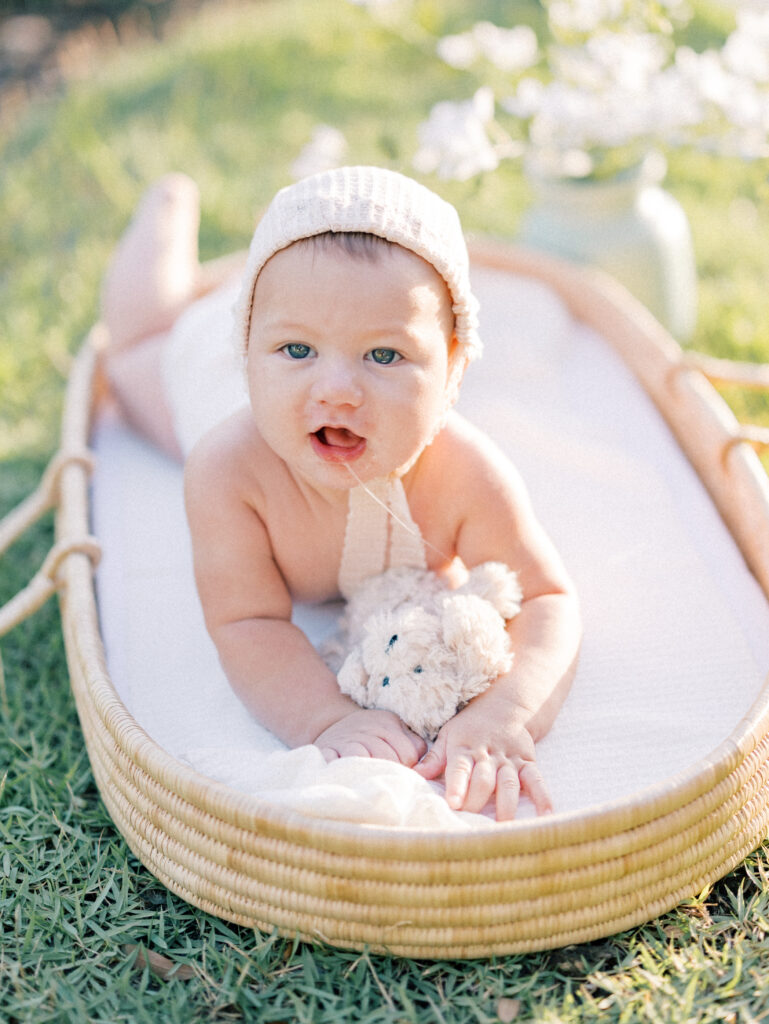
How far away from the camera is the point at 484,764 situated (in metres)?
1.46

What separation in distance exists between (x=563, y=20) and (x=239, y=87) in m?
2.56

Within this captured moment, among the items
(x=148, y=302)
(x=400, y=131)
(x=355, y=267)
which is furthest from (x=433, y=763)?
(x=400, y=131)

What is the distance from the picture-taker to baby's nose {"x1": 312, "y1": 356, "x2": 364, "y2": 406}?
1.45 m

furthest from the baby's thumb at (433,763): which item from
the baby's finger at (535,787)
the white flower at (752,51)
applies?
the white flower at (752,51)

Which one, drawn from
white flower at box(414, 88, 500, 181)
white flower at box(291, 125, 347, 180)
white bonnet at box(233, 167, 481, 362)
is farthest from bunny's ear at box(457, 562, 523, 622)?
white flower at box(291, 125, 347, 180)

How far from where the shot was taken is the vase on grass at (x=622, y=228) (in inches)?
112

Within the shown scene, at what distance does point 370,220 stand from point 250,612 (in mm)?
608

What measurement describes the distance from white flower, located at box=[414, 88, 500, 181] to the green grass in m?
0.07

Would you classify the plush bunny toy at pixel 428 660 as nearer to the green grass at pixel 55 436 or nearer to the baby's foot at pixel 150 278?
the green grass at pixel 55 436

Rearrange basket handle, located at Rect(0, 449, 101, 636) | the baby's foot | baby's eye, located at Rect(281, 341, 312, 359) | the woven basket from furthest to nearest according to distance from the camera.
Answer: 1. the baby's foot
2. basket handle, located at Rect(0, 449, 101, 636)
3. baby's eye, located at Rect(281, 341, 312, 359)
4. the woven basket

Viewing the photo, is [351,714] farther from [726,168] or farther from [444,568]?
[726,168]

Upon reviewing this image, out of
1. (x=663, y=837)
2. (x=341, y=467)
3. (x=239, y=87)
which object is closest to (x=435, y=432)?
(x=341, y=467)

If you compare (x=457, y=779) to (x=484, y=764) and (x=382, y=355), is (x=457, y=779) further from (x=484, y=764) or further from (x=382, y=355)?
(x=382, y=355)

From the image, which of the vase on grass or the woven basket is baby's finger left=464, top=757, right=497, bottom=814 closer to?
the woven basket
